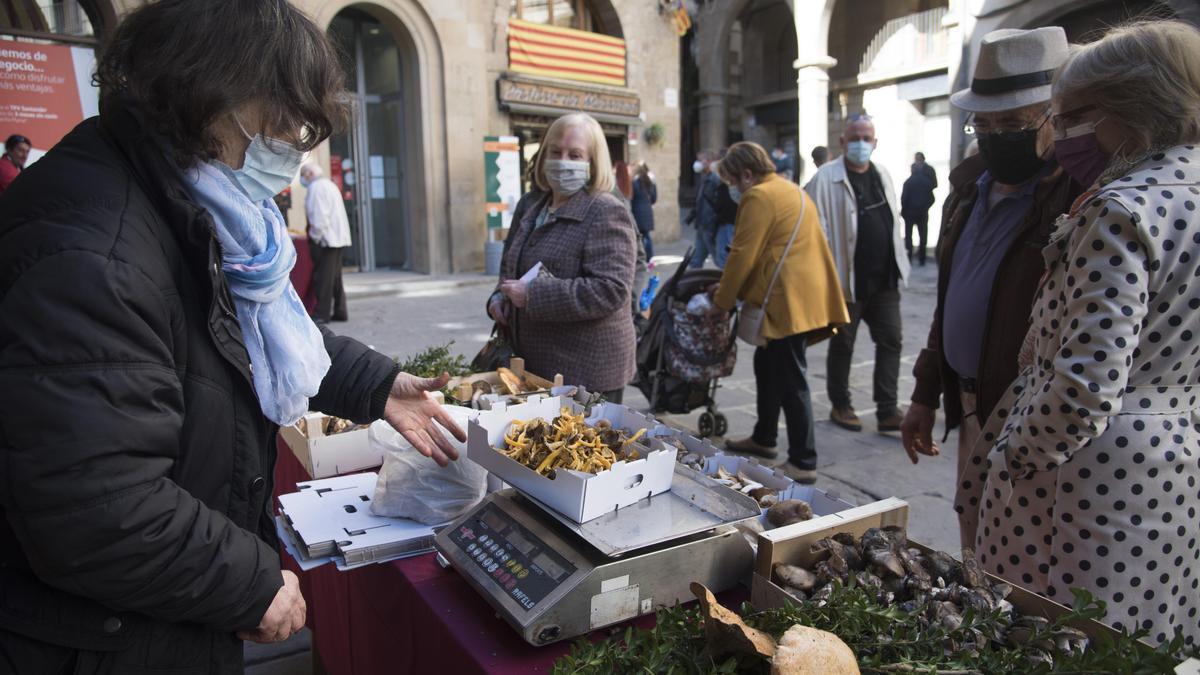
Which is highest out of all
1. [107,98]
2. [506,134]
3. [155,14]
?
[506,134]

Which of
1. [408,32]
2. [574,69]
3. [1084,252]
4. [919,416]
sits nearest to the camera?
[1084,252]

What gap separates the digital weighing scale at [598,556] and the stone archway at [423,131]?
39.7 feet

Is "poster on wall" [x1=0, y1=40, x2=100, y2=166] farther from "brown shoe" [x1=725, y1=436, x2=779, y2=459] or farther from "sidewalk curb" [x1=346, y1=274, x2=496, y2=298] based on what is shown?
"brown shoe" [x1=725, y1=436, x2=779, y2=459]

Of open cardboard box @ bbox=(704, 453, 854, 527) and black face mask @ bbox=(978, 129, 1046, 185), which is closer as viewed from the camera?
open cardboard box @ bbox=(704, 453, 854, 527)

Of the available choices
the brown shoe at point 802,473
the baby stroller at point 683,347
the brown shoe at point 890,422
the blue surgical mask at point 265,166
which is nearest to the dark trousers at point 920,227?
the brown shoe at point 890,422

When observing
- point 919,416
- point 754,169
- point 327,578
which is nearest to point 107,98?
point 327,578

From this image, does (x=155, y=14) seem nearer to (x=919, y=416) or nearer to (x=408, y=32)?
(x=919, y=416)

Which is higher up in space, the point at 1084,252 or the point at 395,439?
the point at 1084,252

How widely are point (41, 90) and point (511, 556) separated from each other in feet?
37.6

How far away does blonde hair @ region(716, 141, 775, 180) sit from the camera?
4.52 metres

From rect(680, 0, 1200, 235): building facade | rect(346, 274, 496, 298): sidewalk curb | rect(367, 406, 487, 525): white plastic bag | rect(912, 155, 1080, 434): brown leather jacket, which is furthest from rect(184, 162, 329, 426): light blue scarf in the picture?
rect(680, 0, 1200, 235): building facade

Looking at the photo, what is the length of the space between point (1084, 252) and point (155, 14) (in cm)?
190

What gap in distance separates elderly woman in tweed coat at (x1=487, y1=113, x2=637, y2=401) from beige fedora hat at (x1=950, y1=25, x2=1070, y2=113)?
1.41m

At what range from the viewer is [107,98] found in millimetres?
1312
